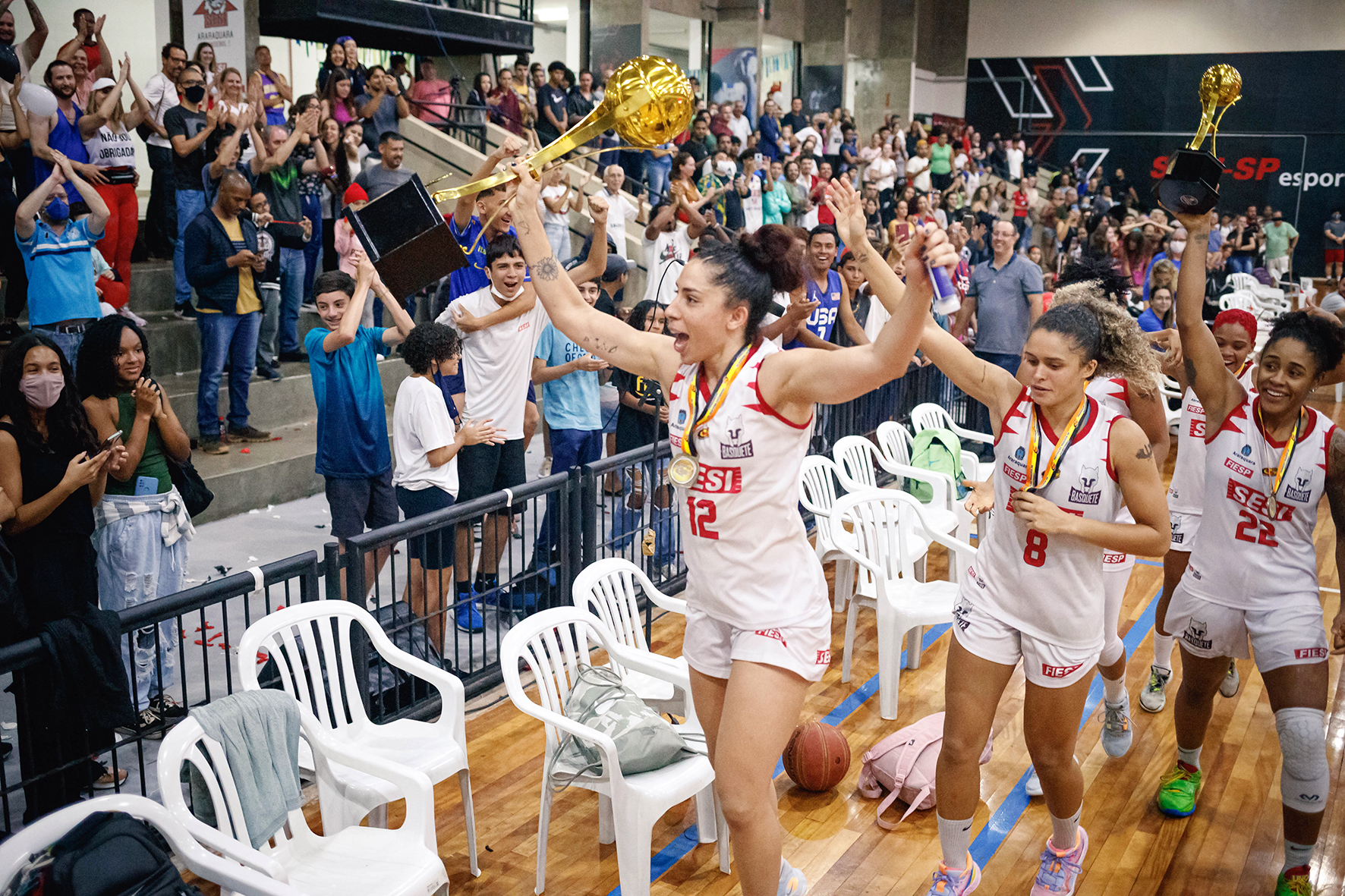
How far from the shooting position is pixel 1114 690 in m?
4.50

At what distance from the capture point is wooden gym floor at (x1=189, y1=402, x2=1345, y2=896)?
3.80 meters

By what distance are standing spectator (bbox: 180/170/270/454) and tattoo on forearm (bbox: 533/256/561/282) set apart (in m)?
4.89

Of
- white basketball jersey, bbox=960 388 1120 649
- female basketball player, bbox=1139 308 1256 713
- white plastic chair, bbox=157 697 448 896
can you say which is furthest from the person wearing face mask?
female basketball player, bbox=1139 308 1256 713

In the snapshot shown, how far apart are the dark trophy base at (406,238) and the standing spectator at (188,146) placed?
441 cm

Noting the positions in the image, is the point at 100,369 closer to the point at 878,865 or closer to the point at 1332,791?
the point at 878,865

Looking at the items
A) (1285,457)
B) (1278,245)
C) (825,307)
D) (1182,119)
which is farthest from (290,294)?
(1182,119)

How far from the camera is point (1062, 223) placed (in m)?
20.4

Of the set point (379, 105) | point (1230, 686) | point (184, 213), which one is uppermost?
point (379, 105)

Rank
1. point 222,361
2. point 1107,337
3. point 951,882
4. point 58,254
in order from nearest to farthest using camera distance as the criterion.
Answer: point 1107,337
point 951,882
point 58,254
point 222,361

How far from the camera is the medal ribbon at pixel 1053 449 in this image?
3199 millimetres

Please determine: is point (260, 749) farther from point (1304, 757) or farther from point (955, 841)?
point (1304, 757)

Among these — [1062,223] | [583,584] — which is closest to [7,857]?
[583,584]

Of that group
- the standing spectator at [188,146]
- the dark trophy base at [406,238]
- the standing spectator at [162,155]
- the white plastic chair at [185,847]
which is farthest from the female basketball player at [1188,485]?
the standing spectator at [162,155]

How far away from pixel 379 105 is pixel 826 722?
783 centimetres
